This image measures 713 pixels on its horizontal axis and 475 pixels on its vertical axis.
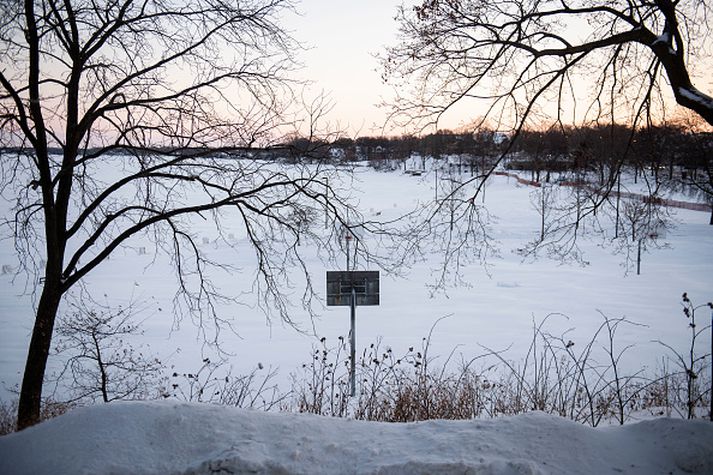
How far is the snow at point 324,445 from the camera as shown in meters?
2.47

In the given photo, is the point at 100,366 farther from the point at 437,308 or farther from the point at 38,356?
the point at 437,308

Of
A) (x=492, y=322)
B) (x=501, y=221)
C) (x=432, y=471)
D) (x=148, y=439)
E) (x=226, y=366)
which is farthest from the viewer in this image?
(x=501, y=221)

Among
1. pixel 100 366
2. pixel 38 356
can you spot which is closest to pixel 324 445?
pixel 38 356

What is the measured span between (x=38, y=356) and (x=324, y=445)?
562cm

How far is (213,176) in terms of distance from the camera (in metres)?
6.98

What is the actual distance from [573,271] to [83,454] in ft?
97.0

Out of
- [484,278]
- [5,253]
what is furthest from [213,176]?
[5,253]

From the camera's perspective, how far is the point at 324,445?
2701 mm

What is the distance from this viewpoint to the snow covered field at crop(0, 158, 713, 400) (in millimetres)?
14742

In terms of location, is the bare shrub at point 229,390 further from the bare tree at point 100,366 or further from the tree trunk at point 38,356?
the tree trunk at point 38,356

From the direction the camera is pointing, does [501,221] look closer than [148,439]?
No

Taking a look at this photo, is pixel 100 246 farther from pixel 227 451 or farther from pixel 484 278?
pixel 227 451

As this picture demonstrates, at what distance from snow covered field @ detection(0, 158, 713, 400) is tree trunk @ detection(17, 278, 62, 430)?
2722 millimetres

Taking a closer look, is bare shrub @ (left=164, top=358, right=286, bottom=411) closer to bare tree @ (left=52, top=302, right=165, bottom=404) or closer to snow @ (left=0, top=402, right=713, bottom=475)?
bare tree @ (left=52, top=302, right=165, bottom=404)
